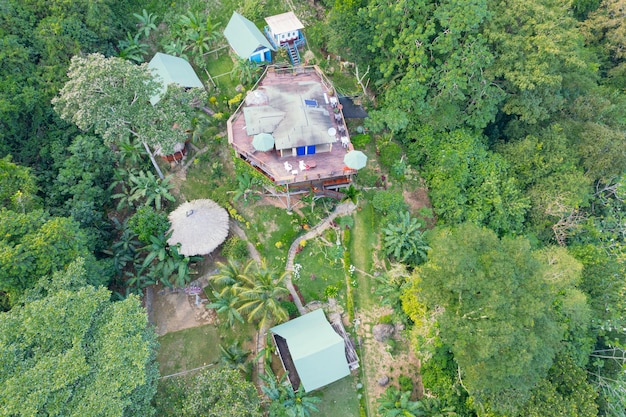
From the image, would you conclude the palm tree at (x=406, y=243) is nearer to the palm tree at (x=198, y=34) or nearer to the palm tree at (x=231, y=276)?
the palm tree at (x=231, y=276)

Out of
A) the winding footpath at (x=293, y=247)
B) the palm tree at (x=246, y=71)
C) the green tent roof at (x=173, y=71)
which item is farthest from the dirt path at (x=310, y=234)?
the green tent roof at (x=173, y=71)

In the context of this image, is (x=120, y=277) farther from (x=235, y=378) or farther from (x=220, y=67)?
(x=220, y=67)

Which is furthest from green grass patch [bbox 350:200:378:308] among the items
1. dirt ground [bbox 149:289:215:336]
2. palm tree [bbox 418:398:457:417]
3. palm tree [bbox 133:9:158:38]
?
palm tree [bbox 133:9:158:38]

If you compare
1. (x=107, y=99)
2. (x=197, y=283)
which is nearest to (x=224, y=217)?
(x=197, y=283)

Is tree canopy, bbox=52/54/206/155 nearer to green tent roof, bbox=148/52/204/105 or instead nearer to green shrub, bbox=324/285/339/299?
green tent roof, bbox=148/52/204/105

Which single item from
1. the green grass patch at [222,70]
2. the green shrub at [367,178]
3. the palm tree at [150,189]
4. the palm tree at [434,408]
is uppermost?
the green grass patch at [222,70]

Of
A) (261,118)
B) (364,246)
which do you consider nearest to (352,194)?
(364,246)
